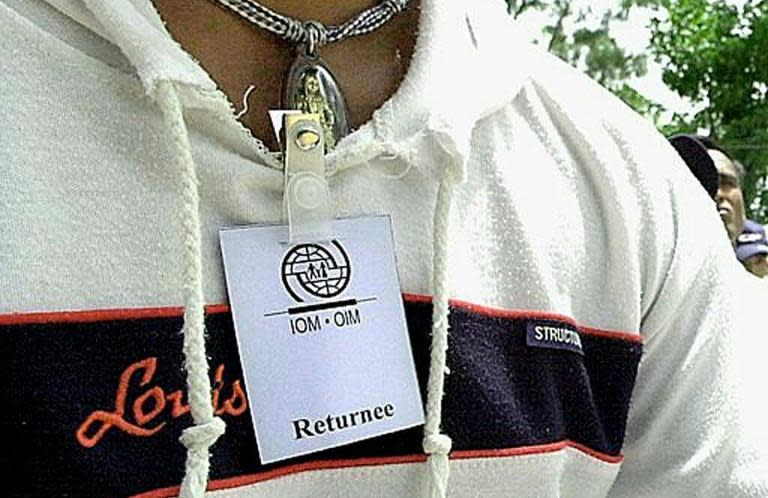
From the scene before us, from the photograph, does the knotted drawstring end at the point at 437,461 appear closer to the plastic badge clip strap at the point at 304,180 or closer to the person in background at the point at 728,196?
the plastic badge clip strap at the point at 304,180

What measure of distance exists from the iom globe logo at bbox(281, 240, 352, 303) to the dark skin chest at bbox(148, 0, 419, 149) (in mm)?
64

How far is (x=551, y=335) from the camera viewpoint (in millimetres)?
764

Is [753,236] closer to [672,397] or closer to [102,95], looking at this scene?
[672,397]

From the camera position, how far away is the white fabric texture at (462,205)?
61 cm

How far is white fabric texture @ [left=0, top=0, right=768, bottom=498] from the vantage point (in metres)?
0.61

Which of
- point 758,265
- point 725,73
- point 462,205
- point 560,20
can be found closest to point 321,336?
point 462,205

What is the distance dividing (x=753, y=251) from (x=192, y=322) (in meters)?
2.96

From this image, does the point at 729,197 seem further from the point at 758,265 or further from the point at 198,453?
the point at 198,453

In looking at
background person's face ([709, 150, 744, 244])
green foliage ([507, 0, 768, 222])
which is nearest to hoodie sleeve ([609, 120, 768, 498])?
background person's face ([709, 150, 744, 244])

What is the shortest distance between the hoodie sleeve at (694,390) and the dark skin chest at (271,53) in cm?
21

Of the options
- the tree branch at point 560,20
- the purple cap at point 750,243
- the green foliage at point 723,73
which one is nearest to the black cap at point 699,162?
the purple cap at point 750,243

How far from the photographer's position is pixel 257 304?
2.14 ft

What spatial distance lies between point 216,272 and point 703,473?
1.31 feet

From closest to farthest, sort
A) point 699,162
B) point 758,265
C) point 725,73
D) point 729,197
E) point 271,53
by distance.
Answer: point 271,53 < point 699,162 < point 729,197 < point 758,265 < point 725,73
